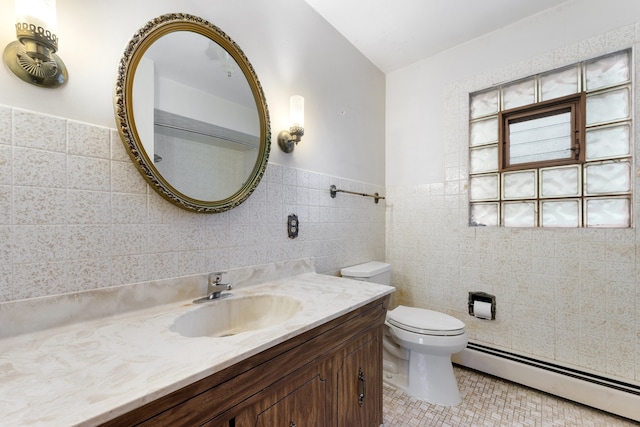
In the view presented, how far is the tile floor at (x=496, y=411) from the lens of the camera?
1.47 meters

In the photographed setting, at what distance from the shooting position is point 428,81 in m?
2.26

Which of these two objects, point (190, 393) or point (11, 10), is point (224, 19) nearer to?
point (11, 10)

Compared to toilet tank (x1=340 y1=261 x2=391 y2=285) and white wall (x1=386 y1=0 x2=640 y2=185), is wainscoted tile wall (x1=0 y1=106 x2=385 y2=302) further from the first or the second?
white wall (x1=386 y1=0 x2=640 y2=185)

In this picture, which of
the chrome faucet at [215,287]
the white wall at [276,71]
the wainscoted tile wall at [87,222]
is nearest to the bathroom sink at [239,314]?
the chrome faucet at [215,287]

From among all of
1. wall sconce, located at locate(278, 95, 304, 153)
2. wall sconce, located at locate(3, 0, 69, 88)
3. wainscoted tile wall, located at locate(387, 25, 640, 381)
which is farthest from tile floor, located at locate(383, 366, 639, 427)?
wall sconce, located at locate(3, 0, 69, 88)

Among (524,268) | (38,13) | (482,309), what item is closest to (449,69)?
(524,268)

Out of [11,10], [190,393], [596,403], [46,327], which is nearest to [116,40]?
[11,10]

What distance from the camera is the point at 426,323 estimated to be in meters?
1.68

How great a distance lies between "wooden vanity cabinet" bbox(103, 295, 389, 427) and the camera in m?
0.58

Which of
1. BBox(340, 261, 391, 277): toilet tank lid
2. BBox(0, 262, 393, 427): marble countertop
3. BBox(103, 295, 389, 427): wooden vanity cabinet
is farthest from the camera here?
BBox(340, 261, 391, 277): toilet tank lid

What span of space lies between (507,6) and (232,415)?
8.30 feet

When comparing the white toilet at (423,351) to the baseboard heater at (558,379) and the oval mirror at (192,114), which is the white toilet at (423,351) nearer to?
the baseboard heater at (558,379)

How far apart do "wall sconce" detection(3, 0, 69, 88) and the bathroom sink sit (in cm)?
86

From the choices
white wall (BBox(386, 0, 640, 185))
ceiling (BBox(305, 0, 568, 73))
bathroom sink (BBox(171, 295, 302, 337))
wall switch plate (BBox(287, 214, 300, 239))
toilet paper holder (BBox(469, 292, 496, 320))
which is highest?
ceiling (BBox(305, 0, 568, 73))
